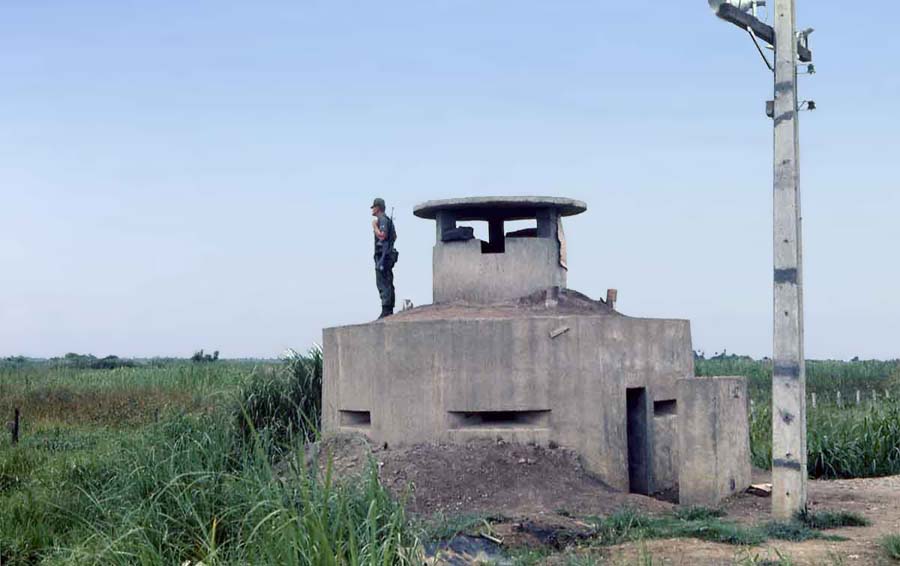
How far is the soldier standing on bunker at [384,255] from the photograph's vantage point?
1150 centimetres

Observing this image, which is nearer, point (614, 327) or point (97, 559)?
point (97, 559)

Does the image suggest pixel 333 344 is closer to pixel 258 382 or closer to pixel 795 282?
pixel 258 382

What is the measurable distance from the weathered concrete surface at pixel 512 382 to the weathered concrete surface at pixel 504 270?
2.38ft

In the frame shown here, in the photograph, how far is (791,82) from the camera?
28.0ft

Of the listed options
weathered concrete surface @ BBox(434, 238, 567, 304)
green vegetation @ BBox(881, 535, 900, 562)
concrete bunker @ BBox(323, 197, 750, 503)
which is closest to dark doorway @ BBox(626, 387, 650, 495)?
concrete bunker @ BBox(323, 197, 750, 503)

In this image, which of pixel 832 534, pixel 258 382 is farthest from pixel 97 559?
pixel 258 382

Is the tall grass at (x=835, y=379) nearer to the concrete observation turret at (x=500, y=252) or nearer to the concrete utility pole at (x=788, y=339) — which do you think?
the concrete observation turret at (x=500, y=252)

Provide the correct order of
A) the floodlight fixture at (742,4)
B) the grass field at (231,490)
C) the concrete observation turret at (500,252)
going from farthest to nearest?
the concrete observation turret at (500,252)
the floodlight fixture at (742,4)
the grass field at (231,490)

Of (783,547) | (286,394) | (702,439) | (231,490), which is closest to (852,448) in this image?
(702,439)

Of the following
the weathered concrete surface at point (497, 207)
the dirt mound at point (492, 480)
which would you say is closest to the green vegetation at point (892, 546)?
the dirt mound at point (492, 480)

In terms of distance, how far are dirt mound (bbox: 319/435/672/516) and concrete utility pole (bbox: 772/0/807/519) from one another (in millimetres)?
1155

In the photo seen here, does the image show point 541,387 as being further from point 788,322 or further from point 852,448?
point 852,448

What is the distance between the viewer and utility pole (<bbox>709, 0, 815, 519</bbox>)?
830 cm

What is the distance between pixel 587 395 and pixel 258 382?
4981 millimetres
